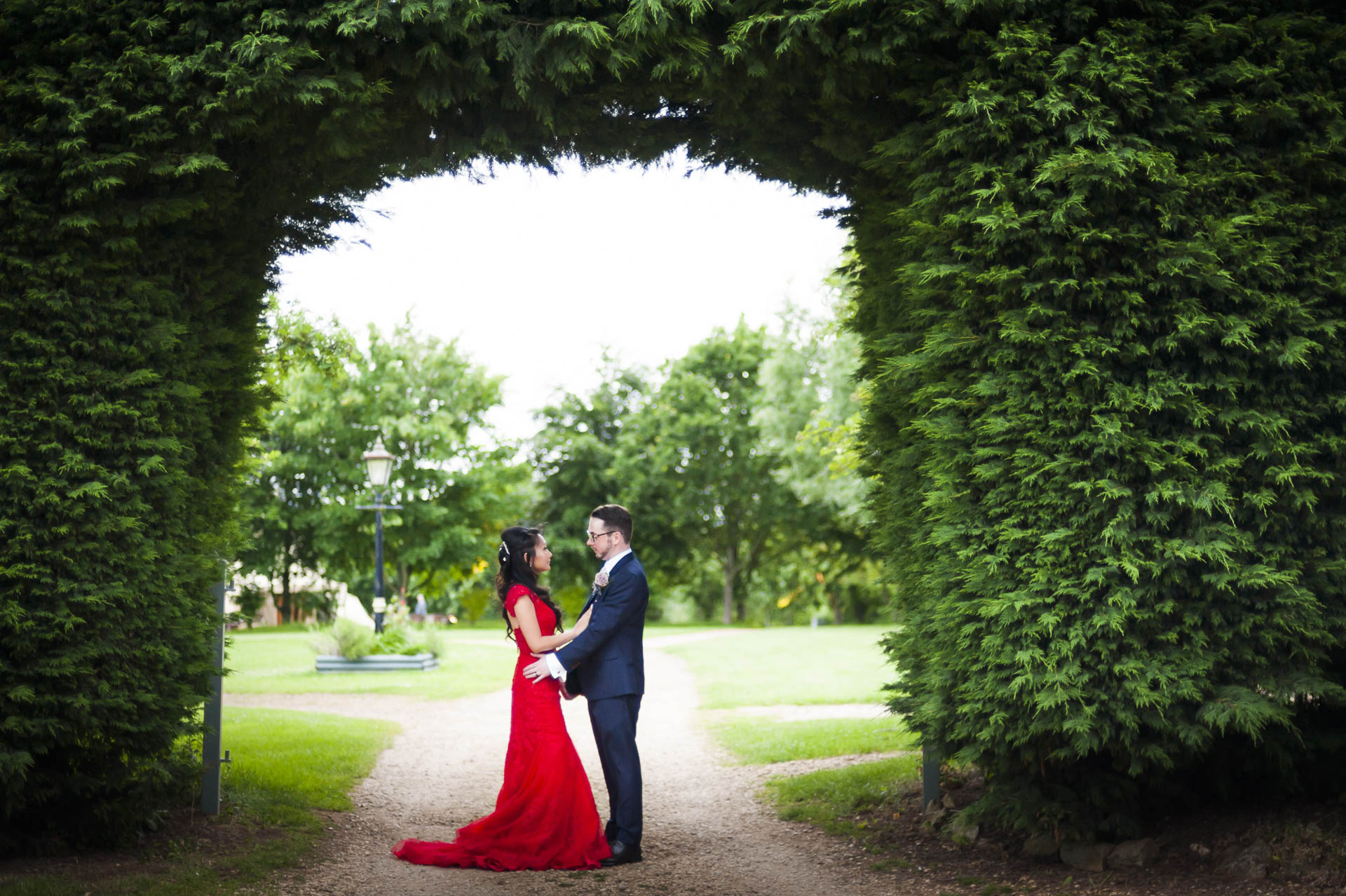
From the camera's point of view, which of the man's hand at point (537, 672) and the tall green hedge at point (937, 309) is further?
the man's hand at point (537, 672)

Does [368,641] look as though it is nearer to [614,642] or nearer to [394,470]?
[614,642]

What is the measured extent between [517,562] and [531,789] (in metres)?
1.54

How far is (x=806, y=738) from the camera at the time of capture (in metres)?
11.1

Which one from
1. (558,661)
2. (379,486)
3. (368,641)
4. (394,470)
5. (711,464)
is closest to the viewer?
(558,661)

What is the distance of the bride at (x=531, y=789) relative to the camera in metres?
6.54

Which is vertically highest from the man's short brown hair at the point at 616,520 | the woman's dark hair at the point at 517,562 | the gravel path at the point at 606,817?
the man's short brown hair at the point at 616,520

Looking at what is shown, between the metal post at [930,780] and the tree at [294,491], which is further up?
the tree at [294,491]

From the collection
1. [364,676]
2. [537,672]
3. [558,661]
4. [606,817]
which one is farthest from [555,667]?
[364,676]

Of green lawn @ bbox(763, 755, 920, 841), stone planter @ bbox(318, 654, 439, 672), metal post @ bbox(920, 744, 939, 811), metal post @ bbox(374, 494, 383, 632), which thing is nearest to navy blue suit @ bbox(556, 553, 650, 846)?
green lawn @ bbox(763, 755, 920, 841)

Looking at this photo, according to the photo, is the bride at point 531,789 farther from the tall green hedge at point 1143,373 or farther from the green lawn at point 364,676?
the green lawn at point 364,676

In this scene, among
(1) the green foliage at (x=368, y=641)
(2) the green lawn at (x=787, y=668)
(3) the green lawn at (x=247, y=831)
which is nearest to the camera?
(3) the green lawn at (x=247, y=831)

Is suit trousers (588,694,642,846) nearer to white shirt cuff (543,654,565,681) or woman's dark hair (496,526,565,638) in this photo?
white shirt cuff (543,654,565,681)

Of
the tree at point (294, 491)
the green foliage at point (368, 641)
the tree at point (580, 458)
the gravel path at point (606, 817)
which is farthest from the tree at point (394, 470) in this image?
the gravel path at point (606, 817)

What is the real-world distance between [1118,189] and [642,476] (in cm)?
3942
